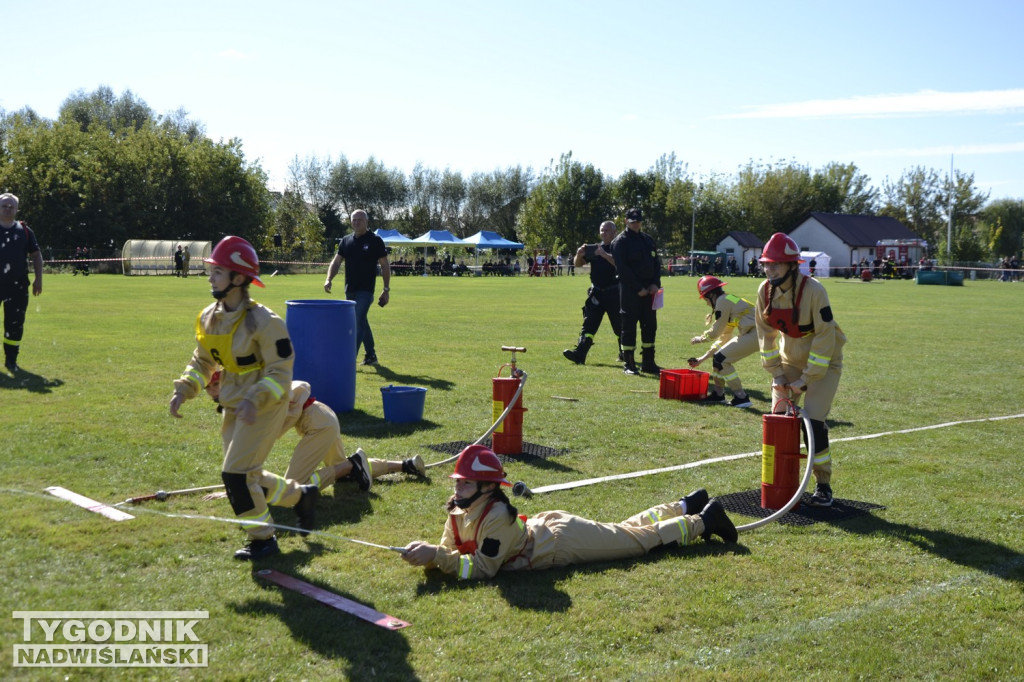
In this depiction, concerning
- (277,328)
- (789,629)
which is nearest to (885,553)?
(789,629)

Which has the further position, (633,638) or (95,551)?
(95,551)

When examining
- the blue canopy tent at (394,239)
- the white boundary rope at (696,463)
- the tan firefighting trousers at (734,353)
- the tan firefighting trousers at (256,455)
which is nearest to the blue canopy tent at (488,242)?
the blue canopy tent at (394,239)

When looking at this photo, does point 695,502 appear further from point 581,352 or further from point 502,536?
point 581,352

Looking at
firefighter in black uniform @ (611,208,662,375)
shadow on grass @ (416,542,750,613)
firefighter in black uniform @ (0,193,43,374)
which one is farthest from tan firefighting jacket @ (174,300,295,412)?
firefighter in black uniform @ (611,208,662,375)

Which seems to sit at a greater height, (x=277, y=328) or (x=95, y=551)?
(x=277, y=328)

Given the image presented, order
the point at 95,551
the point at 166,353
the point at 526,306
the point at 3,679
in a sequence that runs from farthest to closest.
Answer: the point at 526,306 → the point at 166,353 → the point at 95,551 → the point at 3,679

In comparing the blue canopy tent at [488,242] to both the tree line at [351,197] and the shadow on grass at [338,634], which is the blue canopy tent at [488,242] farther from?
the shadow on grass at [338,634]

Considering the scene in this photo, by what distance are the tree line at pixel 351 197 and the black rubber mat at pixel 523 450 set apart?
5628 cm

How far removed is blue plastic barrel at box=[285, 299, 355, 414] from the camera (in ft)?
33.4

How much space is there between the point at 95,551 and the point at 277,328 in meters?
1.83

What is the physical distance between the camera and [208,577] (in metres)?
5.33

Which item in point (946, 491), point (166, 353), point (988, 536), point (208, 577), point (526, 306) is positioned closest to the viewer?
point (208, 577)

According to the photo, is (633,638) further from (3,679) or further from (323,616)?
(3,679)

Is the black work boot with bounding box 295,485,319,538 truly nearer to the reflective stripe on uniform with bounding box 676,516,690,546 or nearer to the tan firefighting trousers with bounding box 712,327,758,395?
the reflective stripe on uniform with bounding box 676,516,690,546
